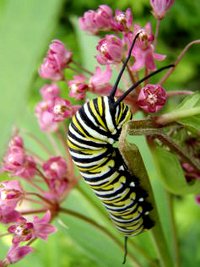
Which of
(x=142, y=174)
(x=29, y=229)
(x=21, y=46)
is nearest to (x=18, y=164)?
(x=29, y=229)

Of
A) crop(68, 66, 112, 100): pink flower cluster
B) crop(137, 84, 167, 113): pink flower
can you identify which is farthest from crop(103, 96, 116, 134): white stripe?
crop(68, 66, 112, 100): pink flower cluster

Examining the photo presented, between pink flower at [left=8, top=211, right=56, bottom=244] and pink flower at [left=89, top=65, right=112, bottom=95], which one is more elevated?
pink flower at [left=89, top=65, right=112, bottom=95]

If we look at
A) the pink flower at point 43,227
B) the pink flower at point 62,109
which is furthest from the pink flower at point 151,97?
the pink flower at point 43,227

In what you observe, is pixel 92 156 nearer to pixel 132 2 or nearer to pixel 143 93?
pixel 143 93

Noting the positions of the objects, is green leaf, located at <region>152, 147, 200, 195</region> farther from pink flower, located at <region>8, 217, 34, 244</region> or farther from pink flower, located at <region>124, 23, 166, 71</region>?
pink flower, located at <region>8, 217, 34, 244</region>

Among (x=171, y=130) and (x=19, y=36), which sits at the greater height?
(x=19, y=36)

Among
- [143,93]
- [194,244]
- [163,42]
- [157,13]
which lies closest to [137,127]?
[143,93]

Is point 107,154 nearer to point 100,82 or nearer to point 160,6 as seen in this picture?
point 100,82
